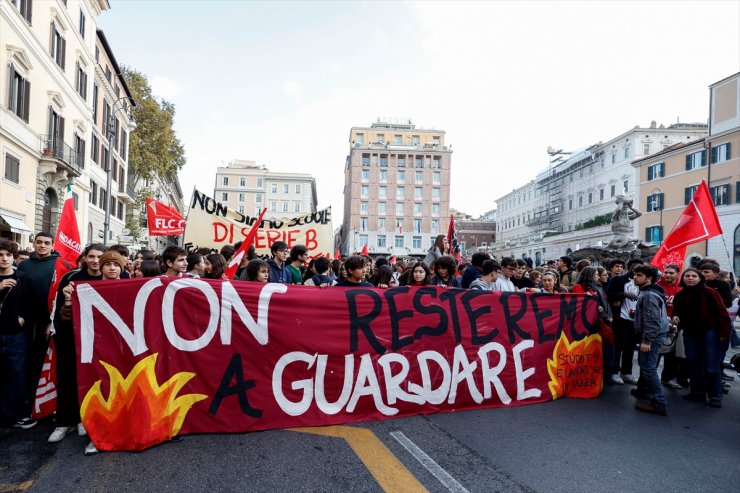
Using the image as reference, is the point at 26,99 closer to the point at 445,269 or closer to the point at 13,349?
the point at 13,349

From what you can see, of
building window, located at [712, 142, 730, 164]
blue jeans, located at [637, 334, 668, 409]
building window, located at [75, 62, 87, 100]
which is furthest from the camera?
building window, located at [712, 142, 730, 164]

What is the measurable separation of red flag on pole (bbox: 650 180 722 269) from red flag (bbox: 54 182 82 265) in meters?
8.11

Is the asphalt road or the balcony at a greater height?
the balcony

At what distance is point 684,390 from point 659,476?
3301 millimetres

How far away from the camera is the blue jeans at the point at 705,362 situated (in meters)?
5.13

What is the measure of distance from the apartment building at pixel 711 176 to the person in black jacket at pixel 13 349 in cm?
3687

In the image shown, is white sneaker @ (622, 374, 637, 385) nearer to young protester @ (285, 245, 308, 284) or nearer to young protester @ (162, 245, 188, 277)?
young protester @ (285, 245, 308, 284)

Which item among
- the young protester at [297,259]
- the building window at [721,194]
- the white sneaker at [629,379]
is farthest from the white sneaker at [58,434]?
the building window at [721,194]

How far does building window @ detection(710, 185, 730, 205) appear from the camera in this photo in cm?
3450

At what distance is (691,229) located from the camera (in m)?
6.87

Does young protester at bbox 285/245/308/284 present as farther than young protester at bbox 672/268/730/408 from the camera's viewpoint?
Yes

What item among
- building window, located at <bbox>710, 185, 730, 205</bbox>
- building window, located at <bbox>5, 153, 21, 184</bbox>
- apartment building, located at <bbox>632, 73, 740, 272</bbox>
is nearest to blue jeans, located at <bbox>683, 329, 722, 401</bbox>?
building window, located at <bbox>5, 153, 21, 184</bbox>

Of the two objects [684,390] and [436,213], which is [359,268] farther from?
[436,213]

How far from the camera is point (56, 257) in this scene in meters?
4.66
